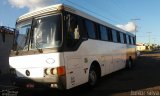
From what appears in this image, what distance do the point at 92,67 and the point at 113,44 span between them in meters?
4.24

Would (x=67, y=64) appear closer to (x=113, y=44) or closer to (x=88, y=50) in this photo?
(x=88, y=50)

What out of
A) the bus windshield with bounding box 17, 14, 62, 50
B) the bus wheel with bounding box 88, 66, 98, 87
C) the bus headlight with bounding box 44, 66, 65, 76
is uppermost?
the bus windshield with bounding box 17, 14, 62, 50

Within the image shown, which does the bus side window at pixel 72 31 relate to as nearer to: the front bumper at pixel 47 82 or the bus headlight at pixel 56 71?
the bus headlight at pixel 56 71

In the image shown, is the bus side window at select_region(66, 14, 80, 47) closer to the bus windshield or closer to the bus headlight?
the bus windshield

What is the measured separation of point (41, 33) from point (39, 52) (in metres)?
0.67

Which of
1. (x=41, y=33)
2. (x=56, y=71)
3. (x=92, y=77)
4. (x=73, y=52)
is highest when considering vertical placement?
(x=41, y=33)

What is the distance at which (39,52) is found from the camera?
28.6 feet

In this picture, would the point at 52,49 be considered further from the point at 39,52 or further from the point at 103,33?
the point at 103,33

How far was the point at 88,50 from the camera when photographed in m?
10.8

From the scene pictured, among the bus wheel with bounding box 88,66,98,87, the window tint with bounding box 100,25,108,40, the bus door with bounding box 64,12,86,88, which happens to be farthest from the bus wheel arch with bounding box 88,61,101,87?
the window tint with bounding box 100,25,108,40

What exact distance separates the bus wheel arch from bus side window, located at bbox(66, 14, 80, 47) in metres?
2.01

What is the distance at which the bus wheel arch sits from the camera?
10.8 meters

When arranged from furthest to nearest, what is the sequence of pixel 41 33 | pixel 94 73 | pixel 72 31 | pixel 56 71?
pixel 94 73 → pixel 72 31 → pixel 41 33 → pixel 56 71

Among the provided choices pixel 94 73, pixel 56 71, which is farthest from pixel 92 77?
pixel 56 71
